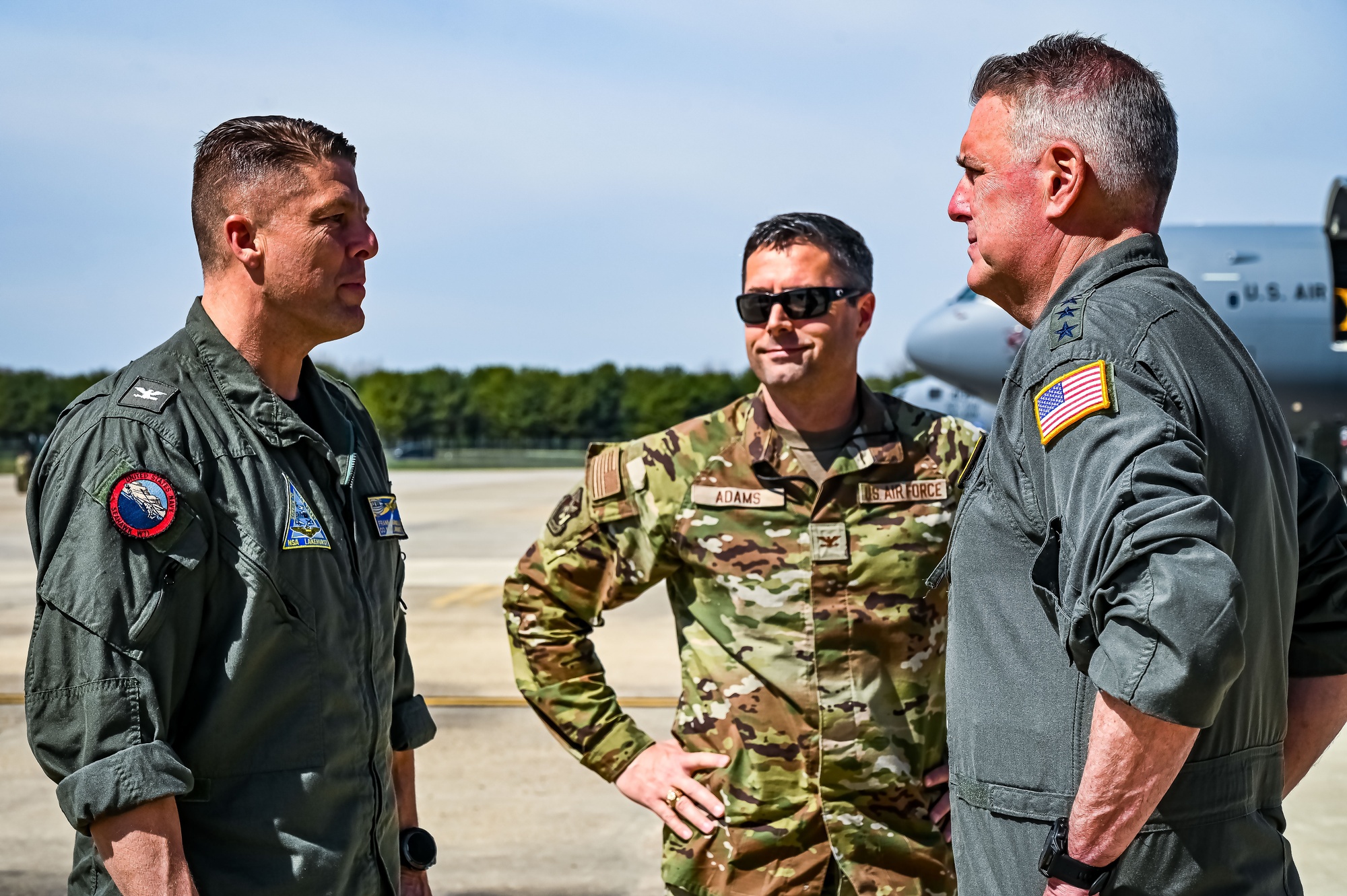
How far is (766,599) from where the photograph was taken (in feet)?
8.73

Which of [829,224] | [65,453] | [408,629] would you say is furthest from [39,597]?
[408,629]

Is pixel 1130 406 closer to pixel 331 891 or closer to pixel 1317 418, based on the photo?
pixel 331 891

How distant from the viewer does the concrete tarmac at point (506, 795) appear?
4.50m

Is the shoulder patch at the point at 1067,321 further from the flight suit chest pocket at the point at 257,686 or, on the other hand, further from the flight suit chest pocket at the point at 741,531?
the flight suit chest pocket at the point at 257,686

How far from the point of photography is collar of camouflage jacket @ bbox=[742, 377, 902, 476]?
275 cm

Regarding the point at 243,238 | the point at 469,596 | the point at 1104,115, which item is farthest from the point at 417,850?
the point at 469,596

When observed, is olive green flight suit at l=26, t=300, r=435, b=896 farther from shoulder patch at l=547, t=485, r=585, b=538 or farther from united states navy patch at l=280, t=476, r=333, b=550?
shoulder patch at l=547, t=485, r=585, b=538

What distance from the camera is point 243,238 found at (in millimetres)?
2137

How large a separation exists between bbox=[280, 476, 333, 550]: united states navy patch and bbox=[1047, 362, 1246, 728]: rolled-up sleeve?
1.23 meters

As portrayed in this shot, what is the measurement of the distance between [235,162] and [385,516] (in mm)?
704

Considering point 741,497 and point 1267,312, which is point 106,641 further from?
point 1267,312

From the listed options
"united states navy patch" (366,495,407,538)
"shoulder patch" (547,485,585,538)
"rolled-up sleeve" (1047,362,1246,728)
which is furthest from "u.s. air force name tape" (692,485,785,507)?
"rolled-up sleeve" (1047,362,1246,728)

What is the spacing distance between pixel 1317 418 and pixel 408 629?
16.1m

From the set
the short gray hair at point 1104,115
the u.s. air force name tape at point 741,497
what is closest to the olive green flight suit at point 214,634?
the u.s. air force name tape at point 741,497
